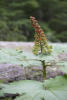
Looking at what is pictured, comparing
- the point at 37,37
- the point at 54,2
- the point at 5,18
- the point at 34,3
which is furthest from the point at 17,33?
the point at 37,37

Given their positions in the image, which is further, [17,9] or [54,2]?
[54,2]

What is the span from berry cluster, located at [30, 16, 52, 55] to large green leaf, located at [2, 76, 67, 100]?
25cm

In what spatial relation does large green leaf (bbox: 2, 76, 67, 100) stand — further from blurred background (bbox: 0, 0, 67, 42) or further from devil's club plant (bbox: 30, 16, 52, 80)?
blurred background (bbox: 0, 0, 67, 42)

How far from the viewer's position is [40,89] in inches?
75.3

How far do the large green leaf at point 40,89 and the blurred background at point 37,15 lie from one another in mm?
10642

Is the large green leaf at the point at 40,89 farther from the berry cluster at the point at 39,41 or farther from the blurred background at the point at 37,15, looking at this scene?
the blurred background at the point at 37,15

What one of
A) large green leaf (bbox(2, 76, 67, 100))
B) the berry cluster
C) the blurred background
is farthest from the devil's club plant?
the blurred background

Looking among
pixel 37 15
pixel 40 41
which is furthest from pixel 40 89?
pixel 37 15

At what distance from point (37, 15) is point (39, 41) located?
15.3m

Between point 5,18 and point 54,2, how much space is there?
177 inches

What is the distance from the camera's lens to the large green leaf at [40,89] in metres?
1.83

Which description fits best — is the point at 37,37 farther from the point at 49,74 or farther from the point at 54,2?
the point at 54,2

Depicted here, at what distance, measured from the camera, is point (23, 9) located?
52.6 ft

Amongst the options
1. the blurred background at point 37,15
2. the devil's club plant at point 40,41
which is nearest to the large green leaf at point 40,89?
the devil's club plant at point 40,41
